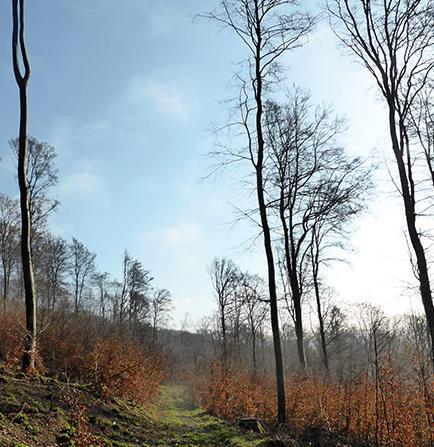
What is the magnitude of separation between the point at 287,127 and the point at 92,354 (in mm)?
10974

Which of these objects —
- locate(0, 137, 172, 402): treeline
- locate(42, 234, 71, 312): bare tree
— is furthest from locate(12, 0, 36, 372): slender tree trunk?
locate(42, 234, 71, 312): bare tree

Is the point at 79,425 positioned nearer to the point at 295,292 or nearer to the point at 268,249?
the point at 268,249

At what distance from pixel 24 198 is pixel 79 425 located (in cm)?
707

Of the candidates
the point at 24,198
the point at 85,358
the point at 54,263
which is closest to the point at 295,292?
the point at 85,358

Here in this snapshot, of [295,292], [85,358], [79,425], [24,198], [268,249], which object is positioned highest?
[24,198]

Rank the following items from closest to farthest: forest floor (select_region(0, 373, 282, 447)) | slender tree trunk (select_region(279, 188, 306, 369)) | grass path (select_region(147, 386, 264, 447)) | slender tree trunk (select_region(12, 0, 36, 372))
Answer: forest floor (select_region(0, 373, 282, 447)), grass path (select_region(147, 386, 264, 447)), slender tree trunk (select_region(12, 0, 36, 372)), slender tree trunk (select_region(279, 188, 306, 369))

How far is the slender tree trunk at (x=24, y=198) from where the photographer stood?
10219 mm

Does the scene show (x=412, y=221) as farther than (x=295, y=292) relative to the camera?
No

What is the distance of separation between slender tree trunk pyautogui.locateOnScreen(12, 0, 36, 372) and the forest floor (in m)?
1.38

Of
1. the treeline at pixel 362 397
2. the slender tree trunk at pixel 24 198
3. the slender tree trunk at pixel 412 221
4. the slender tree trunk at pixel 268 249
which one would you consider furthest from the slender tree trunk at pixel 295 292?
the slender tree trunk at pixel 24 198

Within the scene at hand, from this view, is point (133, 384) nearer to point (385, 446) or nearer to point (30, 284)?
point (30, 284)

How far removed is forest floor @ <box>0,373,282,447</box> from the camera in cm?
593

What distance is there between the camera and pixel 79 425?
5.66 m

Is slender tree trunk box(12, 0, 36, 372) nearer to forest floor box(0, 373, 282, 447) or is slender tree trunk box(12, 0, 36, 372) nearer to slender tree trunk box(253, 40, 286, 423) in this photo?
forest floor box(0, 373, 282, 447)
